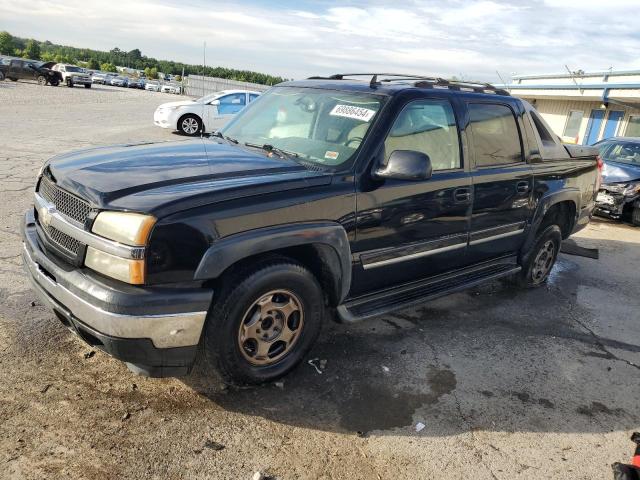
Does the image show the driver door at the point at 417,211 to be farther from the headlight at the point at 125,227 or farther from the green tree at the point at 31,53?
the green tree at the point at 31,53

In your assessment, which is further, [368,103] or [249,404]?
[368,103]

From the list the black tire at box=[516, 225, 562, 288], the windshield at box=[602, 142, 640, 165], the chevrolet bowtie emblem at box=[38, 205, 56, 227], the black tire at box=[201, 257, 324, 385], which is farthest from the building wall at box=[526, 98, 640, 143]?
the chevrolet bowtie emblem at box=[38, 205, 56, 227]

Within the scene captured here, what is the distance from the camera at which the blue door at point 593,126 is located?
70.0 ft

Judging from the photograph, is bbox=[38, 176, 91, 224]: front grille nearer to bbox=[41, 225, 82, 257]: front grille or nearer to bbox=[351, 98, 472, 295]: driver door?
bbox=[41, 225, 82, 257]: front grille

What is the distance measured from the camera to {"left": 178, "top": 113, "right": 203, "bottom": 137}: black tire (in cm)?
1475

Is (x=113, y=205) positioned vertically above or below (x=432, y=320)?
above

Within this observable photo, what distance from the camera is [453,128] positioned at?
3.97 meters

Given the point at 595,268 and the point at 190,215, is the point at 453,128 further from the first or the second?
the point at 595,268

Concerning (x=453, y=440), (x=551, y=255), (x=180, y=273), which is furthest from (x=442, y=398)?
(x=551, y=255)

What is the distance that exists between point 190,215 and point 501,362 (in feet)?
8.66

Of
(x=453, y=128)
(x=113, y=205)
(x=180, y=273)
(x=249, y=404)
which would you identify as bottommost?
(x=249, y=404)

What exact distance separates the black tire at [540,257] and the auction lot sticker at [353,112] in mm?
2420

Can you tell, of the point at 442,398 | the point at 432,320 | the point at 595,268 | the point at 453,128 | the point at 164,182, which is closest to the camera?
the point at 164,182

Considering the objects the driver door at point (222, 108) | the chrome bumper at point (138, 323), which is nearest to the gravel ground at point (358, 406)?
the chrome bumper at point (138, 323)
